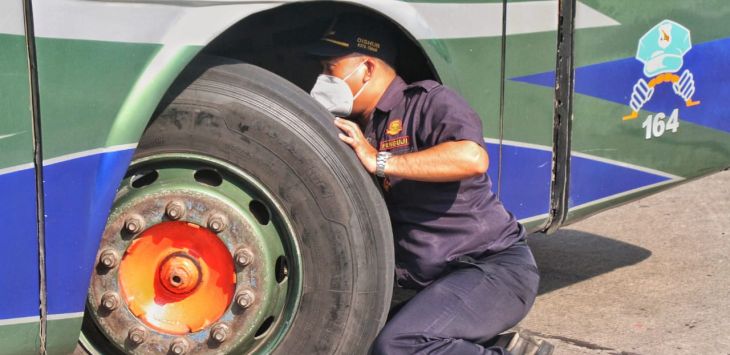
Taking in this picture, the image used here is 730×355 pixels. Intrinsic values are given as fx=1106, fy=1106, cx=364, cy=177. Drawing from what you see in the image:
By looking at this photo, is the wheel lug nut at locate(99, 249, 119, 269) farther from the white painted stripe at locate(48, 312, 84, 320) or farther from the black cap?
the black cap

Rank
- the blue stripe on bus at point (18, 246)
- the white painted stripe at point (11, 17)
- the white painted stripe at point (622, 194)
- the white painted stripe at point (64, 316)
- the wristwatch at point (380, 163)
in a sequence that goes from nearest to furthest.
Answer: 1. the white painted stripe at point (11, 17)
2. the blue stripe on bus at point (18, 246)
3. the white painted stripe at point (64, 316)
4. the wristwatch at point (380, 163)
5. the white painted stripe at point (622, 194)

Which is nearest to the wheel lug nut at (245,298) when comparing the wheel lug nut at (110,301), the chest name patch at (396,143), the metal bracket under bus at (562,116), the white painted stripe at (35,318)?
the wheel lug nut at (110,301)

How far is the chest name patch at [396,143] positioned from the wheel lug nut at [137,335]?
A: 0.92 meters

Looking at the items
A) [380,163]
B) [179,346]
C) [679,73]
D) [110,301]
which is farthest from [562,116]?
[110,301]

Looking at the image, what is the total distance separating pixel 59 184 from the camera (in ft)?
8.88

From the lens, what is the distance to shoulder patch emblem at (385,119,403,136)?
3371 millimetres

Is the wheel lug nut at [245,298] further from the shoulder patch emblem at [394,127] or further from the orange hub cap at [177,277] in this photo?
the shoulder patch emblem at [394,127]

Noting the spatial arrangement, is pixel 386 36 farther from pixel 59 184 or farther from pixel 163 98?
pixel 59 184

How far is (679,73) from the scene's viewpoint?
3.89 m

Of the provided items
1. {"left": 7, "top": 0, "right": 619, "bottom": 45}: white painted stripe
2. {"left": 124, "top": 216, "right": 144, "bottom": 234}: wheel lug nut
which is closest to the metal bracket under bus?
{"left": 7, "top": 0, "right": 619, "bottom": 45}: white painted stripe

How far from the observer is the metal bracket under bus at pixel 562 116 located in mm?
3598

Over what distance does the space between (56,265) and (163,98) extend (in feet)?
1.79

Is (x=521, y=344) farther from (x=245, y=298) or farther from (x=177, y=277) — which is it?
(x=177, y=277)

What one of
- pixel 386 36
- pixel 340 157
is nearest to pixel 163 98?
pixel 340 157
